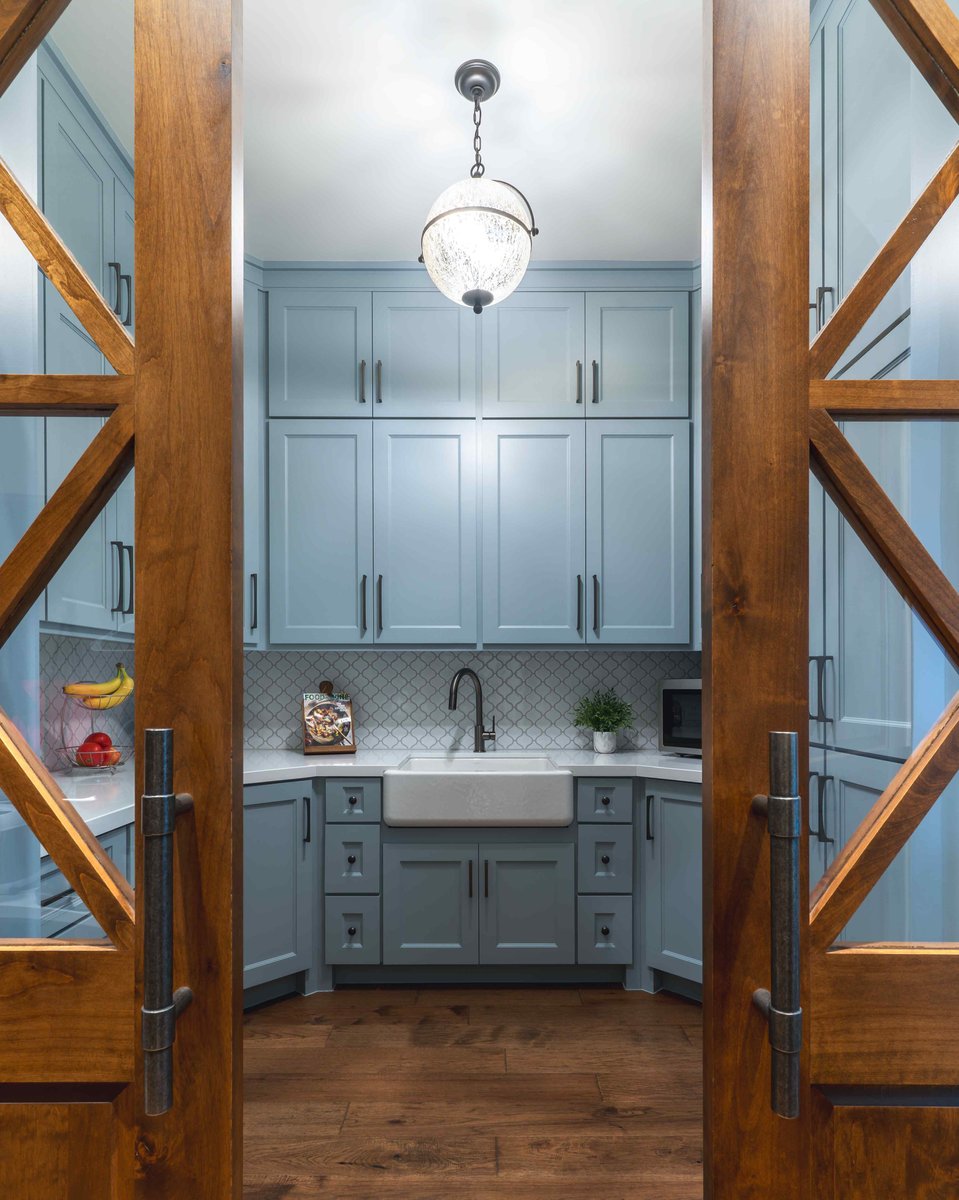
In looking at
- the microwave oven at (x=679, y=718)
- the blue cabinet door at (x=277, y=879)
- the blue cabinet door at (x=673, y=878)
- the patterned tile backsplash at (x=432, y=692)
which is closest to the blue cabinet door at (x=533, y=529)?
the patterned tile backsplash at (x=432, y=692)

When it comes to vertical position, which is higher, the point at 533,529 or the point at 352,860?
the point at 533,529

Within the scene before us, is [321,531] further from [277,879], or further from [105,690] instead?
[105,690]

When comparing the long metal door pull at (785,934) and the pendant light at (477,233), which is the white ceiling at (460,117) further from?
the long metal door pull at (785,934)

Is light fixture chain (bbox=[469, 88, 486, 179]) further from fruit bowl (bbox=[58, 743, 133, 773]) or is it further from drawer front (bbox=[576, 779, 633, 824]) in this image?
drawer front (bbox=[576, 779, 633, 824])

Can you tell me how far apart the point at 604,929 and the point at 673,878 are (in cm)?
33

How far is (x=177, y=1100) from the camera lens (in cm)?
67

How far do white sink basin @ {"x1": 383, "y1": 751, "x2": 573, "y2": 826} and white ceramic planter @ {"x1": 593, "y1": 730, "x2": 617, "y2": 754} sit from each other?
1.40 ft

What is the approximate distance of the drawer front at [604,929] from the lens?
9.15ft

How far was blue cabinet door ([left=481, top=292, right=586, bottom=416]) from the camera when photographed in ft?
9.99

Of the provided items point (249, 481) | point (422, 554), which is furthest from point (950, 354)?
point (249, 481)

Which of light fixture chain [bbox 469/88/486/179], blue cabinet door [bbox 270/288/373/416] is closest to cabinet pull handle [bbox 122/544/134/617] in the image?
light fixture chain [bbox 469/88/486/179]

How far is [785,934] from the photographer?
0.61 m

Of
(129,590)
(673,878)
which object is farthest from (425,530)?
(129,590)

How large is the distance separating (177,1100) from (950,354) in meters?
1.00
